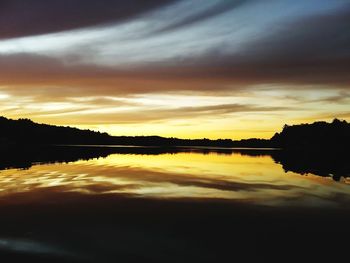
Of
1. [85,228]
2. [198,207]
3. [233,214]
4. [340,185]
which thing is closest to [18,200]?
[85,228]

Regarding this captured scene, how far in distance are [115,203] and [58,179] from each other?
13488 millimetres

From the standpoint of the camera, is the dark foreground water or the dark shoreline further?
the dark foreground water

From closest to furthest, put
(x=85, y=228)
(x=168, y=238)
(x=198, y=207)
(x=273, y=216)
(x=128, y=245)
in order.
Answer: (x=128, y=245) < (x=168, y=238) < (x=85, y=228) < (x=273, y=216) < (x=198, y=207)

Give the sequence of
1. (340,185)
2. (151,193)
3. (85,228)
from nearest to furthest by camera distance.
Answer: (85,228) → (151,193) → (340,185)

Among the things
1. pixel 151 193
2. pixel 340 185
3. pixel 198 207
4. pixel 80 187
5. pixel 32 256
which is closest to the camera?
pixel 32 256

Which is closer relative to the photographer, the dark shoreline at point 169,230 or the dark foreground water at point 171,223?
the dark shoreline at point 169,230

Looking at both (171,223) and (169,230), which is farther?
(171,223)

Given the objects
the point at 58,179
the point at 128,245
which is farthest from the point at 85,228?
the point at 58,179

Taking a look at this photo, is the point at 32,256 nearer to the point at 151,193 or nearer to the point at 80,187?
the point at 151,193

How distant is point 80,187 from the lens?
27.6 meters

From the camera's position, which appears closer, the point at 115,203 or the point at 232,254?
the point at 232,254

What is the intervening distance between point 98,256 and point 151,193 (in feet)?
44.8

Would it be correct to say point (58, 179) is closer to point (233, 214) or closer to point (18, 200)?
point (18, 200)

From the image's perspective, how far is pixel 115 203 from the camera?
21.2 metres
